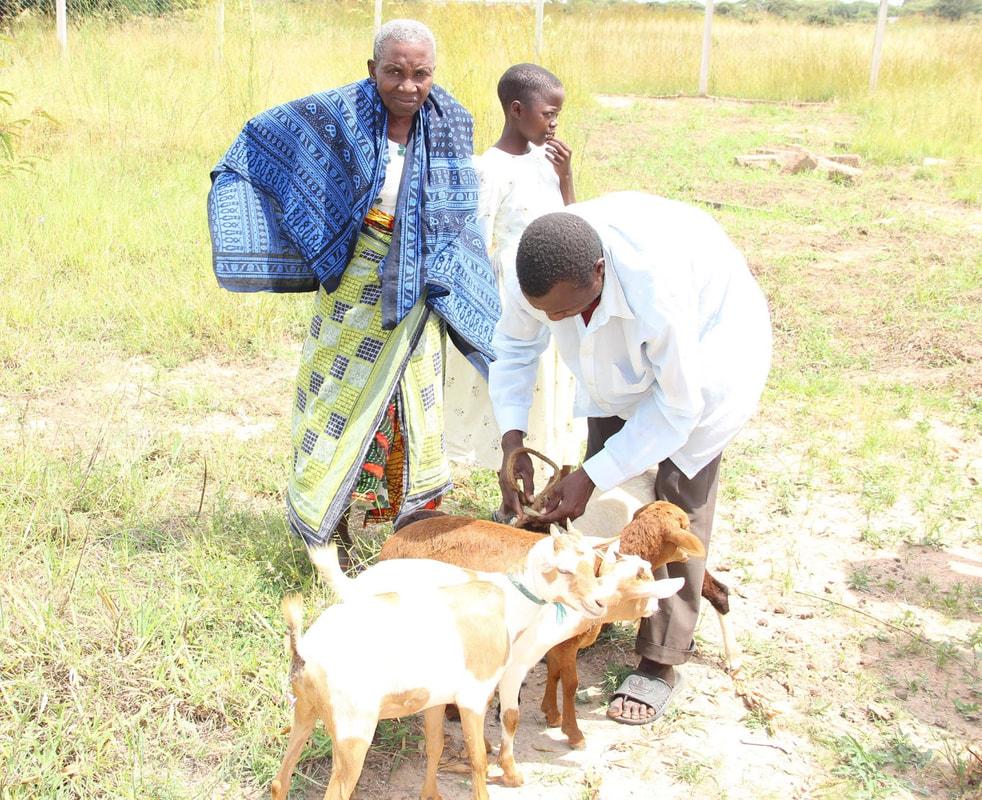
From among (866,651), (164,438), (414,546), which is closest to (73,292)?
(164,438)

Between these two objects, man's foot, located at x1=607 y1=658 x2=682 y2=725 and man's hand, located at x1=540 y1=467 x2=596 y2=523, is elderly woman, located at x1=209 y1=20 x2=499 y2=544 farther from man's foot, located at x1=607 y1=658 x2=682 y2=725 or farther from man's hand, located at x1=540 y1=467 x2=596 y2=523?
man's foot, located at x1=607 y1=658 x2=682 y2=725

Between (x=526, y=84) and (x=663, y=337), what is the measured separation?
1.97 m

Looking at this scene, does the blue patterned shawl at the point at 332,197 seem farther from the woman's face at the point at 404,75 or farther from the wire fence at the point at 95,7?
the wire fence at the point at 95,7

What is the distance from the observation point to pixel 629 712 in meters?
3.05

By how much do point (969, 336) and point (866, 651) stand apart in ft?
11.5

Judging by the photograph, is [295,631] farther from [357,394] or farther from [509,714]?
[357,394]

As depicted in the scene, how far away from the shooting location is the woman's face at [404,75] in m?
3.19

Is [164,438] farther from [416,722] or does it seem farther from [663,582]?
[663,582]

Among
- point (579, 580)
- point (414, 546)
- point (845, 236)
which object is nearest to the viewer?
point (579, 580)

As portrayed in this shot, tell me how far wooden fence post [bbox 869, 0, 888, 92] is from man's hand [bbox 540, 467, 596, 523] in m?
13.8

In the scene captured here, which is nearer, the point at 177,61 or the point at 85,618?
the point at 85,618

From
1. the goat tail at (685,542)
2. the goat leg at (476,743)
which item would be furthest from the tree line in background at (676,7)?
the goat leg at (476,743)

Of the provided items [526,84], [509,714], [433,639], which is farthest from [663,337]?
[526,84]

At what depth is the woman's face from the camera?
319 centimetres
